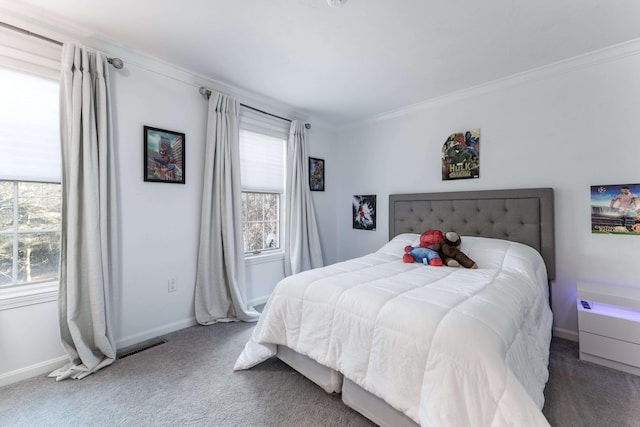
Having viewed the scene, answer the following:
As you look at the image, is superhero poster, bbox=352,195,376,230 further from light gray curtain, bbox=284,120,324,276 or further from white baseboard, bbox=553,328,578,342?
white baseboard, bbox=553,328,578,342

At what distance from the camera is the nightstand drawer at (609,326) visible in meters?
1.78

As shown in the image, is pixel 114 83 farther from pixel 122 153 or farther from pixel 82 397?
pixel 82 397

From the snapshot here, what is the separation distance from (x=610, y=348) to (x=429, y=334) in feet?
5.65

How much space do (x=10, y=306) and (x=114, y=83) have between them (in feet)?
5.70

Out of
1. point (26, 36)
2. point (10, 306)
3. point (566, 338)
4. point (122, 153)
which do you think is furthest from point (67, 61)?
point (566, 338)

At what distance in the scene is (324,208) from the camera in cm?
395

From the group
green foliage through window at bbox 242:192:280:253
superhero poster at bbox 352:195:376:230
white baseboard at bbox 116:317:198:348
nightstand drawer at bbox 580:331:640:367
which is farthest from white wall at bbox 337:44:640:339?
white baseboard at bbox 116:317:198:348

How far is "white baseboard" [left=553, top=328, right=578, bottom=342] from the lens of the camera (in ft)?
7.57

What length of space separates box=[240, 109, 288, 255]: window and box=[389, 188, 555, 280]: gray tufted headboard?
149 centimetres

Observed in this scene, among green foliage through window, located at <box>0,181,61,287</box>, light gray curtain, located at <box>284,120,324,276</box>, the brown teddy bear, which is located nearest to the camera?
green foliage through window, located at <box>0,181,61,287</box>

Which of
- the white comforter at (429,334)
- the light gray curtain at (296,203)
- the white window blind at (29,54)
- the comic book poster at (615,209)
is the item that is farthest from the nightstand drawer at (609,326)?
the white window blind at (29,54)

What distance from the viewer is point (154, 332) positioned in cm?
238

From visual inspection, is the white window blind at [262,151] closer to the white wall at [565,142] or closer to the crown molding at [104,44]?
the crown molding at [104,44]

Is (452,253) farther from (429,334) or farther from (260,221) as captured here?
(260,221)
